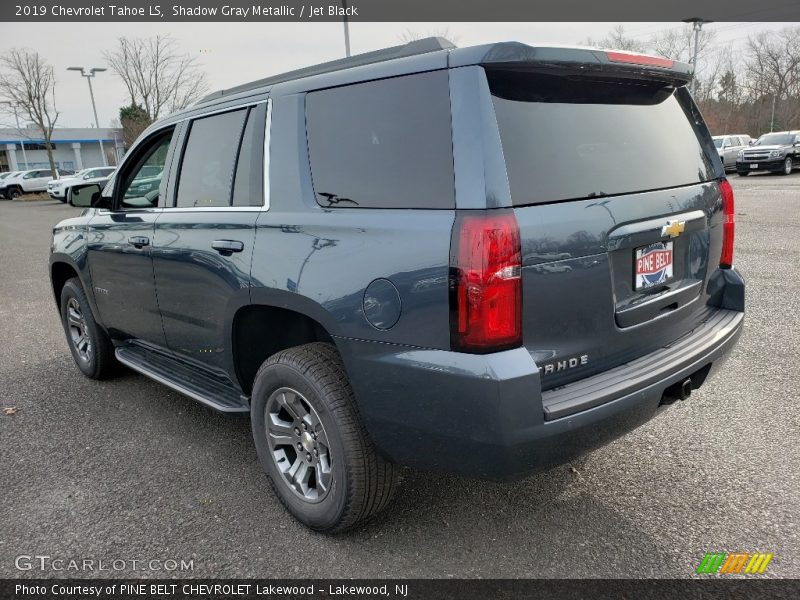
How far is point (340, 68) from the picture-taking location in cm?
272

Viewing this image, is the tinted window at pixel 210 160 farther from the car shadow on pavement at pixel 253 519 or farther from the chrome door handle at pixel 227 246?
the car shadow on pavement at pixel 253 519

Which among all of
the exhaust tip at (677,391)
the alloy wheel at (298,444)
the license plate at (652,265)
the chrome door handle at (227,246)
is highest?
the chrome door handle at (227,246)

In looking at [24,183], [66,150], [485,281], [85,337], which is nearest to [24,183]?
[24,183]

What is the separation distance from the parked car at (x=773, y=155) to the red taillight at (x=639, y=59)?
25.8m

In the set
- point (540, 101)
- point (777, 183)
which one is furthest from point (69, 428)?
point (777, 183)

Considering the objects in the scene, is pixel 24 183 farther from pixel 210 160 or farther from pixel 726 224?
pixel 726 224

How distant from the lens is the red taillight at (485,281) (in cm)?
208

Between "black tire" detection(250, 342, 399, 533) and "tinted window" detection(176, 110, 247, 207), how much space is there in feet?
3.32

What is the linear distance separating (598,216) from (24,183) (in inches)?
1603

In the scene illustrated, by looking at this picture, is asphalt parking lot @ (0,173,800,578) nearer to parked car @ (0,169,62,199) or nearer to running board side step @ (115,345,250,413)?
running board side step @ (115,345,250,413)

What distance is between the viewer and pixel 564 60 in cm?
226

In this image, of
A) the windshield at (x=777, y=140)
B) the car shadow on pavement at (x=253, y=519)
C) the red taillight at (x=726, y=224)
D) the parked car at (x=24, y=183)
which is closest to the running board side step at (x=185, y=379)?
the car shadow on pavement at (x=253, y=519)

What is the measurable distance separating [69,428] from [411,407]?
2.78 m

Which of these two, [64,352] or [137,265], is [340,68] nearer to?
[137,265]
